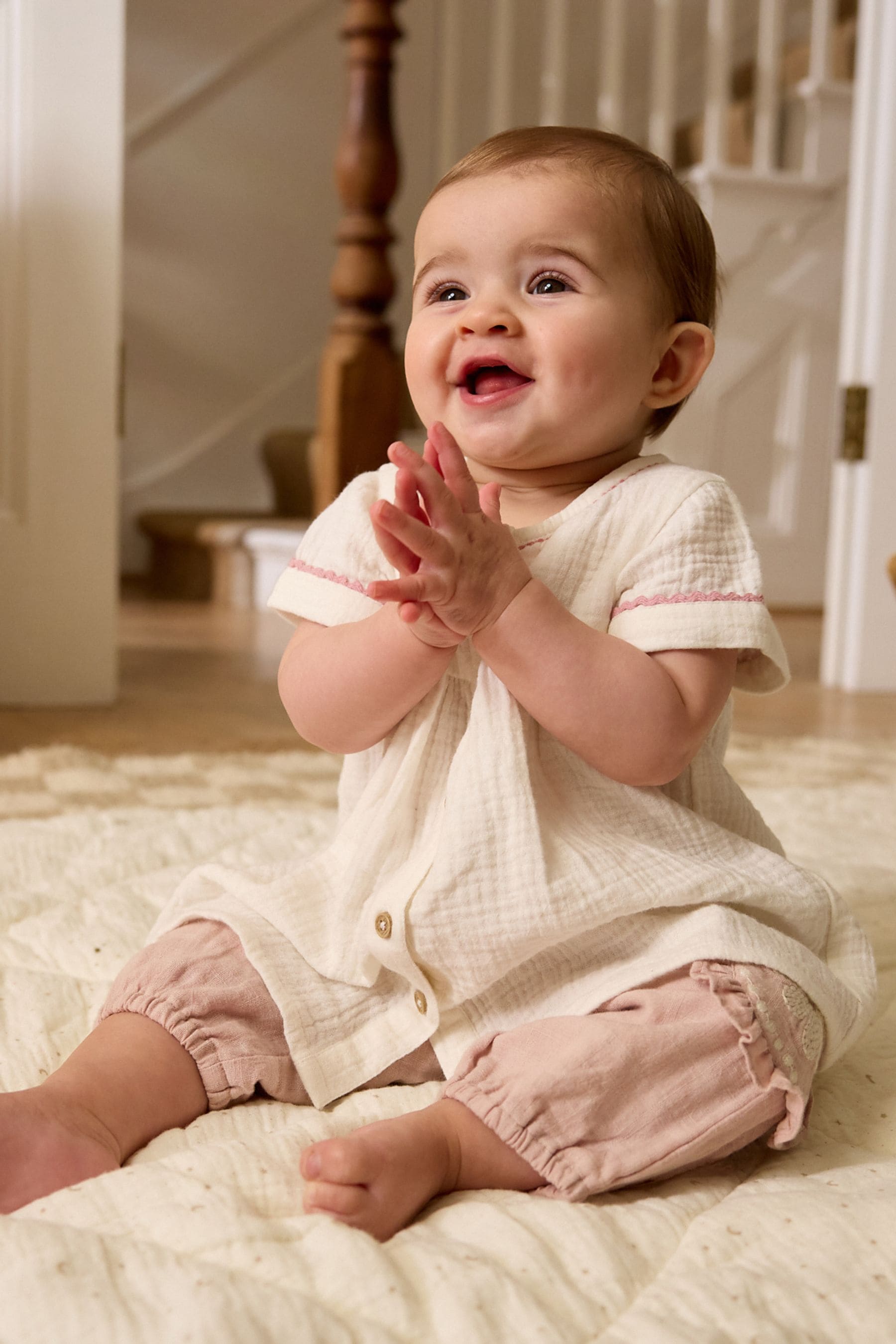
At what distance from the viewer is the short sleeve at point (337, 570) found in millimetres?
686

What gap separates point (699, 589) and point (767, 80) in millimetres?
2653

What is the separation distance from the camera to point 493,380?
0.66 meters

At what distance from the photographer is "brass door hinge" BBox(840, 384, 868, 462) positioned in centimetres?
218

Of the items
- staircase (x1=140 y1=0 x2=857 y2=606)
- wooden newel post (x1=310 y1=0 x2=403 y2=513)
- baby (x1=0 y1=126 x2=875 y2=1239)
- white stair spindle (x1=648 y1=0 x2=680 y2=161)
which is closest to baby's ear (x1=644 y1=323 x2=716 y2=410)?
baby (x1=0 y1=126 x2=875 y2=1239)

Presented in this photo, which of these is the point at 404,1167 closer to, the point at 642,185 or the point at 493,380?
the point at 493,380

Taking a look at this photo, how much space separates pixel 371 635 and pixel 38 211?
55.5 inches

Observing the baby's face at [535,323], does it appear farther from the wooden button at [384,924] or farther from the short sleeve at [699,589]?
the wooden button at [384,924]

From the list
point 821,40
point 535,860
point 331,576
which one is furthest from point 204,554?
point 535,860

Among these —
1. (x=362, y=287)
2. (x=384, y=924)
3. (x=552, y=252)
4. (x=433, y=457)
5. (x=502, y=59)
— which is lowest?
(x=384, y=924)

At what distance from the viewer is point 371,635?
0.63m

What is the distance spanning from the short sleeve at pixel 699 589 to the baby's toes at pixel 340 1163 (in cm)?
26

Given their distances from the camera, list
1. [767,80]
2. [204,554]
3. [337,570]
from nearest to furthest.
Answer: [337,570] < [767,80] < [204,554]

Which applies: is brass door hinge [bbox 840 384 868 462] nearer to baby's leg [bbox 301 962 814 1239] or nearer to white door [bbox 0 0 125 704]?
white door [bbox 0 0 125 704]

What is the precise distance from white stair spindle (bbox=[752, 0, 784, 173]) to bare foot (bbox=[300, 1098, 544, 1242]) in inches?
110
